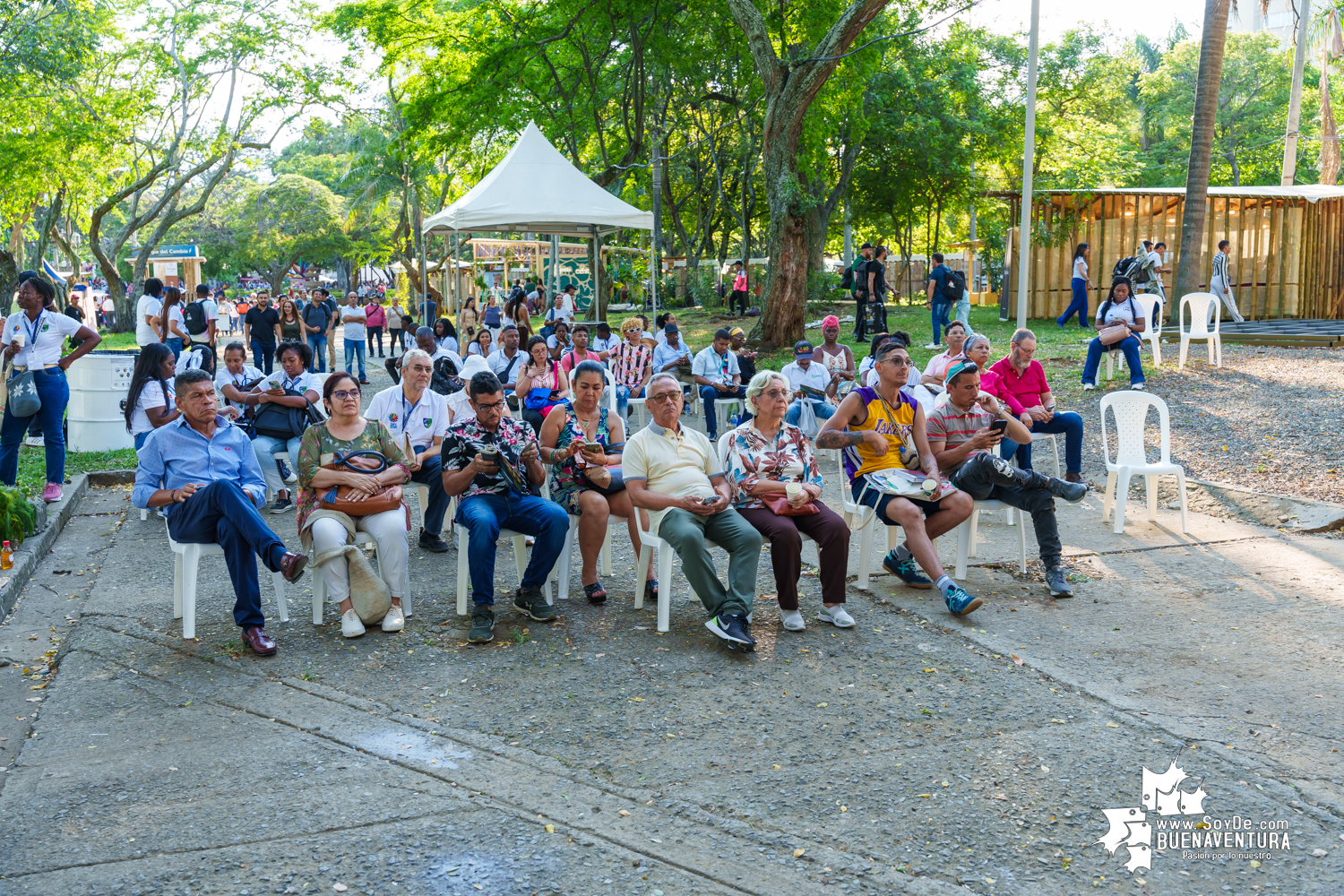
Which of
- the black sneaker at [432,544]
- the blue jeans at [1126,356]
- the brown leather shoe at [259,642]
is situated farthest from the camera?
the blue jeans at [1126,356]

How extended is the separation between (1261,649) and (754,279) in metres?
26.7

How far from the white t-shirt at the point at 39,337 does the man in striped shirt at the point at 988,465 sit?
627 cm

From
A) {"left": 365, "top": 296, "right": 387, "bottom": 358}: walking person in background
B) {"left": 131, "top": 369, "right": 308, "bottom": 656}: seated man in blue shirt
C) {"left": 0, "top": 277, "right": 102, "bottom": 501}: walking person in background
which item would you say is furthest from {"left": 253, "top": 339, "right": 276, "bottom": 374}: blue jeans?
{"left": 131, "top": 369, "right": 308, "bottom": 656}: seated man in blue shirt

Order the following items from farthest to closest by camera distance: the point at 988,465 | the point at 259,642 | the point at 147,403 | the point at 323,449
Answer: the point at 147,403
the point at 988,465
the point at 323,449
the point at 259,642

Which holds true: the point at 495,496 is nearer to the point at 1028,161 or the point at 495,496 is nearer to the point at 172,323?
the point at 172,323

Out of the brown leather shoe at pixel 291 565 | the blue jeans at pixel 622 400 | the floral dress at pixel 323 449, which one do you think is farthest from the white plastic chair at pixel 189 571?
the blue jeans at pixel 622 400

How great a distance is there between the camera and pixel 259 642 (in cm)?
510

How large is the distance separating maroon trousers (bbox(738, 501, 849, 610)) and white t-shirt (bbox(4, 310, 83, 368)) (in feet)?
18.0

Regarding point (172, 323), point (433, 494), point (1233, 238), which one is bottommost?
point (433, 494)

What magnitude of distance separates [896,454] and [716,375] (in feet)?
16.9

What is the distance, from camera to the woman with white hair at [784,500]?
5496 millimetres

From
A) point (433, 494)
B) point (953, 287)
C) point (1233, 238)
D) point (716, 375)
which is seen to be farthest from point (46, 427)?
point (1233, 238)

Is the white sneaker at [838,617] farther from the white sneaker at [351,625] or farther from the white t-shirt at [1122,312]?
the white t-shirt at [1122,312]

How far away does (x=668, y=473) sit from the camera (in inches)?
225
